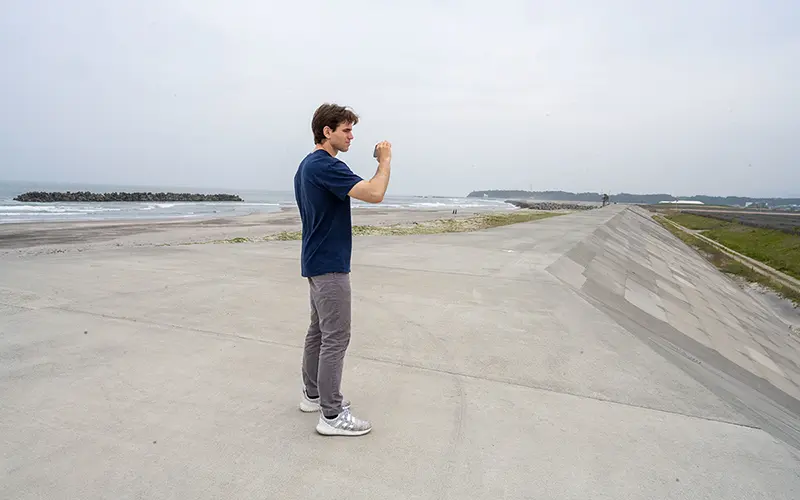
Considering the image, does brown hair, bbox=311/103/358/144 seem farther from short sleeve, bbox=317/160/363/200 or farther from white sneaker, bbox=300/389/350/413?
white sneaker, bbox=300/389/350/413

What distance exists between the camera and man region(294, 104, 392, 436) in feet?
8.50

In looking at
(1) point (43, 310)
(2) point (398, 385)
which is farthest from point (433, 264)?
(1) point (43, 310)

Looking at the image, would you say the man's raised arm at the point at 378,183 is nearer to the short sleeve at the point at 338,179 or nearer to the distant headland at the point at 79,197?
the short sleeve at the point at 338,179

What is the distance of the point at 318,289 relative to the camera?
2631mm

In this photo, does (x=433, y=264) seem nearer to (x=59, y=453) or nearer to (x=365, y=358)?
(x=365, y=358)

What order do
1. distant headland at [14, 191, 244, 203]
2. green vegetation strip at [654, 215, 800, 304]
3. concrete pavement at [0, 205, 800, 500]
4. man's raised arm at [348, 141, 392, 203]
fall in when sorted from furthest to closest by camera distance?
distant headland at [14, 191, 244, 203], green vegetation strip at [654, 215, 800, 304], man's raised arm at [348, 141, 392, 203], concrete pavement at [0, 205, 800, 500]

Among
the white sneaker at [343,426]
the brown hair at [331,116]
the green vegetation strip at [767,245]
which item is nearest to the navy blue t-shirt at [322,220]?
the brown hair at [331,116]

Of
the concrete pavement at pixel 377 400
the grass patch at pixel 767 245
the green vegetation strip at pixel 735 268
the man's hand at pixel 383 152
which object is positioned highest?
the man's hand at pixel 383 152

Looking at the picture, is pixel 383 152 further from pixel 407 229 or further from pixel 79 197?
pixel 79 197

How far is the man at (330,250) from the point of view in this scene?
8.50 feet

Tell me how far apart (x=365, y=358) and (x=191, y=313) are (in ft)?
7.07

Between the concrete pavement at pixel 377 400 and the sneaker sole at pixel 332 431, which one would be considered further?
the sneaker sole at pixel 332 431

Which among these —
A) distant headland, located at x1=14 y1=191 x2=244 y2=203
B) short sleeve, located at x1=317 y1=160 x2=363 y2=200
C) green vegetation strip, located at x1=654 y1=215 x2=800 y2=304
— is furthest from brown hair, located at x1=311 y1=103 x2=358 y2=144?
distant headland, located at x1=14 y1=191 x2=244 y2=203

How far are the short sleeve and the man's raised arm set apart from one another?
1.4 inches
